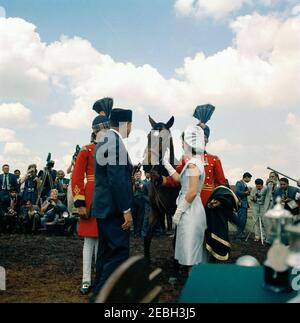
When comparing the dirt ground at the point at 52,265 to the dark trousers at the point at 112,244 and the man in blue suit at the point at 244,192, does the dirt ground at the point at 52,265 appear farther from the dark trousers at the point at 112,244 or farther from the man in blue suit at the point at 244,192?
the man in blue suit at the point at 244,192

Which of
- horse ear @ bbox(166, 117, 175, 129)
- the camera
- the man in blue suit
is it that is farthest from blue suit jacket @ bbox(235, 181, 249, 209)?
horse ear @ bbox(166, 117, 175, 129)

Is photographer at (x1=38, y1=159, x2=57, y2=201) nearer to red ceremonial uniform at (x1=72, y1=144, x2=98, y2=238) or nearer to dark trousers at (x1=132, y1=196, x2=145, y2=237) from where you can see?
dark trousers at (x1=132, y1=196, x2=145, y2=237)

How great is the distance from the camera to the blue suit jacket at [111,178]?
4.21 m

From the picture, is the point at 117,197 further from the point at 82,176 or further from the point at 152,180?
the point at 152,180

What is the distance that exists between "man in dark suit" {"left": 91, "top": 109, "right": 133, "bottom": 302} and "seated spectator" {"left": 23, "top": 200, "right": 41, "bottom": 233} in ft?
27.1

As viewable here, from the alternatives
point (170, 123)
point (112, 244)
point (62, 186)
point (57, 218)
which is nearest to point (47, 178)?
point (62, 186)

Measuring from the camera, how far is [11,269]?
695 cm

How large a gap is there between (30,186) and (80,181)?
8.60 m

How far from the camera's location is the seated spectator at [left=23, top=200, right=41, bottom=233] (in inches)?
484

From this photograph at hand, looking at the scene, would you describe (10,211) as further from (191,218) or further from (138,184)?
(191,218)

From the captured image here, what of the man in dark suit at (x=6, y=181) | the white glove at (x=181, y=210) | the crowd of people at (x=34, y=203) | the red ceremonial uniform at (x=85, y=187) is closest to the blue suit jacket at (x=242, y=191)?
the crowd of people at (x=34, y=203)

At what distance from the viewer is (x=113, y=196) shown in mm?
4305
